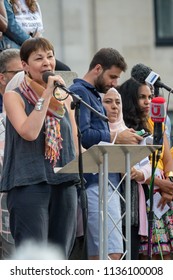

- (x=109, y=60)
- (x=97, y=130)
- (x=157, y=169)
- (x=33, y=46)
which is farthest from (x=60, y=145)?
(x=157, y=169)

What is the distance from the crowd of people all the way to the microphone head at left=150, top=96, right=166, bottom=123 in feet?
1.45

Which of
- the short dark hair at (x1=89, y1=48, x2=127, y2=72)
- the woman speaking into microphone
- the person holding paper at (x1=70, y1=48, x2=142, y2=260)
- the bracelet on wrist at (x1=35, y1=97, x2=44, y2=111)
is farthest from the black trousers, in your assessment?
the short dark hair at (x1=89, y1=48, x2=127, y2=72)

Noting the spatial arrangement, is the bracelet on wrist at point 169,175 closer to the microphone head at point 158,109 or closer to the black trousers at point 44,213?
the microphone head at point 158,109

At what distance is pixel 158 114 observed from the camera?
10336 mm

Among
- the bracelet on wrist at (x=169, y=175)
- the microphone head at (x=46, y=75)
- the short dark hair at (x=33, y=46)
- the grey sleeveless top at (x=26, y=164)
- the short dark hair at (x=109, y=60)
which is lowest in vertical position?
the bracelet on wrist at (x=169, y=175)

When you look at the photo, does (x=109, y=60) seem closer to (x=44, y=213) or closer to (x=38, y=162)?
(x=38, y=162)

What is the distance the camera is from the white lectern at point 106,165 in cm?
973

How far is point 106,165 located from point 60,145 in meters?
0.39

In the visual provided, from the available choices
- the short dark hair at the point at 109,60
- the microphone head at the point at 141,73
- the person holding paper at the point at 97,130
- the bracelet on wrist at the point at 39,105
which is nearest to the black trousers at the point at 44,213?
the bracelet on wrist at the point at 39,105

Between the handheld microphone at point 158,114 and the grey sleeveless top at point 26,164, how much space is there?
778mm

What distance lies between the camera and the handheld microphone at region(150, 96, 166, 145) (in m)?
10.3

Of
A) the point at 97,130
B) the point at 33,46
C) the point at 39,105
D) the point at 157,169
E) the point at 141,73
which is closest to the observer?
the point at 39,105

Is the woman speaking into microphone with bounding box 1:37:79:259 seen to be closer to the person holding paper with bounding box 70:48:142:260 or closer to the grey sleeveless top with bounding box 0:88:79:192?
the grey sleeveless top with bounding box 0:88:79:192

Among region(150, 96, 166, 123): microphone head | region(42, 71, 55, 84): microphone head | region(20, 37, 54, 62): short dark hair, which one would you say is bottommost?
region(150, 96, 166, 123): microphone head
